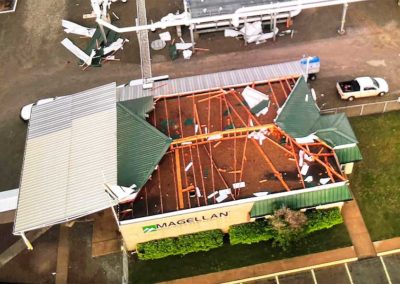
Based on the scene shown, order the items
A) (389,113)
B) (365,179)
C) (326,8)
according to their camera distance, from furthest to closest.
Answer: (326,8) → (389,113) → (365,179)

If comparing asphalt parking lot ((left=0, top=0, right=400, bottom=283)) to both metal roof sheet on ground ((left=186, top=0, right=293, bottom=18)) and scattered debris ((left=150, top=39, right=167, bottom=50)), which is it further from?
metal roof sheet on ground ((left=186, top=0, right=293, bottom=18))

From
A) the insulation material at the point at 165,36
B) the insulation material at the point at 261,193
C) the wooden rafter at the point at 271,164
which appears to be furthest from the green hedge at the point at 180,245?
the insulation material at the point at 165,36

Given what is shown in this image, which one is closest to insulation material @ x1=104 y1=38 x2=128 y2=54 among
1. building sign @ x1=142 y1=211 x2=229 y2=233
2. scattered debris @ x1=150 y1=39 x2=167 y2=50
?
scattered debris @ x1=150 y1=39 x2=167 y2=50

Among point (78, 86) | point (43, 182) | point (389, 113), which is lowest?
point (43, 182)

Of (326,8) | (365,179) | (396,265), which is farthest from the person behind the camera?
(326,8)

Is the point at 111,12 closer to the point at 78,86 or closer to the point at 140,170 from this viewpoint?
the point at 78,86

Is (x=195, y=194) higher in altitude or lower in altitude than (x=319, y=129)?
lower

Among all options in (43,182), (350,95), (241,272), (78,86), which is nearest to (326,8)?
(350,95)

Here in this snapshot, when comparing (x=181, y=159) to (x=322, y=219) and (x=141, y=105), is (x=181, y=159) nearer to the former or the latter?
(x=141, y=105)

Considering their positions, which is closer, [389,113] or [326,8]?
[389,113]
